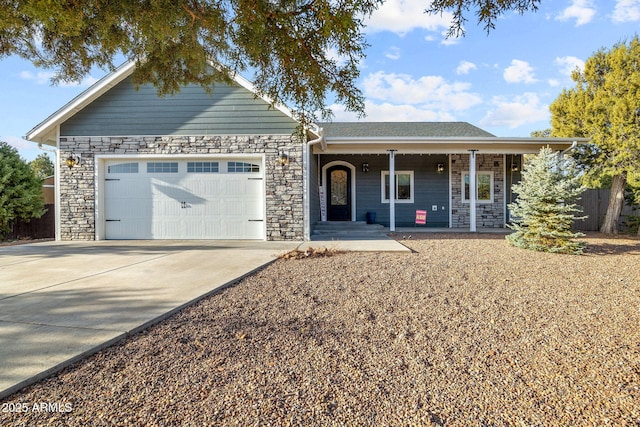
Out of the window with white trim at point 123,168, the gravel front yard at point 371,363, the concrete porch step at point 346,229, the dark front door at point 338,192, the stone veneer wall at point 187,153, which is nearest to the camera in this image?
the gravel front yard at point 371,363

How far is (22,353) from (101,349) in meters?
0.48

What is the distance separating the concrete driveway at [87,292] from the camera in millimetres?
2248

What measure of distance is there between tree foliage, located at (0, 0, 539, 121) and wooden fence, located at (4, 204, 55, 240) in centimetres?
822

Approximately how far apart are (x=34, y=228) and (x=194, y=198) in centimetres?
647

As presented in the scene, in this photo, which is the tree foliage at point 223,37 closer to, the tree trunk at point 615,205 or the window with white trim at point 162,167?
the window with white trim at point 162,167

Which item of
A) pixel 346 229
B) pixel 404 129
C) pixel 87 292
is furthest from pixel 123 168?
pixel 404 129

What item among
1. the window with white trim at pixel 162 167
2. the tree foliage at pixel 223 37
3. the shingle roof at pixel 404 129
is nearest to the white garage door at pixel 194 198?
the window with white trim at pixel 162 167

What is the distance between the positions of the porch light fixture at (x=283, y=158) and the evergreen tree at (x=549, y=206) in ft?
18.5

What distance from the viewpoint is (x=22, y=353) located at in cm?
220

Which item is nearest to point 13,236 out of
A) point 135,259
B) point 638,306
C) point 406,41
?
point 135,259

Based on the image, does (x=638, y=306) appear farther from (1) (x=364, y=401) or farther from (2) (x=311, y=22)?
(2) (x=311, y=22)

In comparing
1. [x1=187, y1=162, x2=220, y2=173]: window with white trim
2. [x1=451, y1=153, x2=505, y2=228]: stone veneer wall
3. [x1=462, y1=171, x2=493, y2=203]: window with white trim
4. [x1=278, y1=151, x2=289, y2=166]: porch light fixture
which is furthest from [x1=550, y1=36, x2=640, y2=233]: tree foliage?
[x1=187, y1=162, x2=220, y2=173]: window with white trim

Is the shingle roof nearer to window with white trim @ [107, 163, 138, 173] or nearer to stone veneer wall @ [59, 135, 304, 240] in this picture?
stone veneer wall @ [59, 135, 304, 240]

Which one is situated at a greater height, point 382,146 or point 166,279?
point 382,146
